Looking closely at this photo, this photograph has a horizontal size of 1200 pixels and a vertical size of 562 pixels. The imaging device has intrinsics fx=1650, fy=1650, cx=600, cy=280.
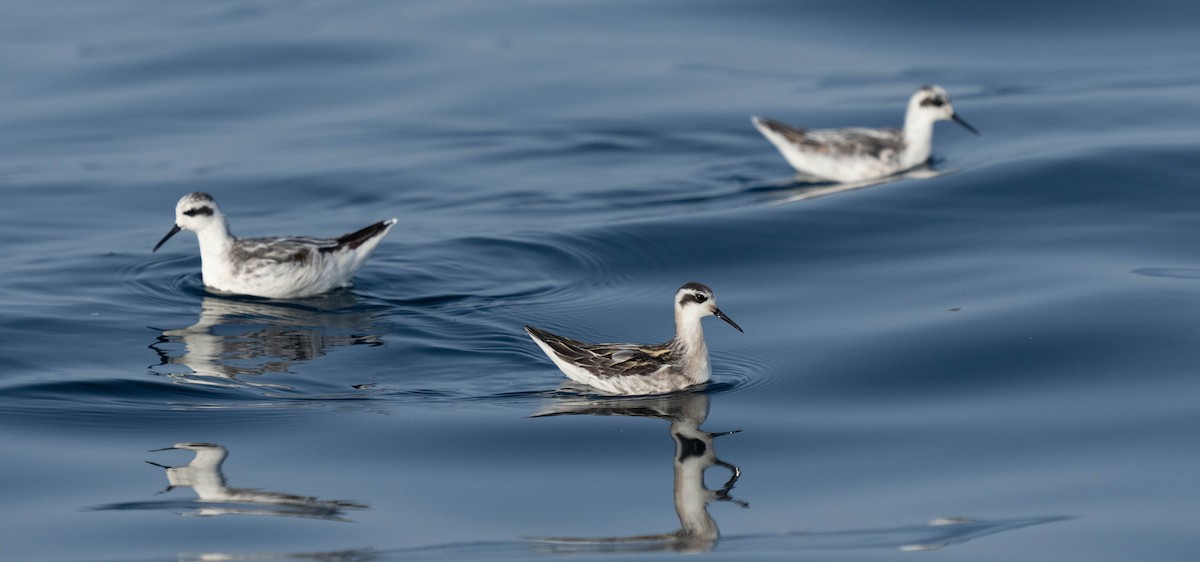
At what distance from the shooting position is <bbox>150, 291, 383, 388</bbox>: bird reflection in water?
13.6m

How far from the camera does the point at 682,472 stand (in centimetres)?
1109

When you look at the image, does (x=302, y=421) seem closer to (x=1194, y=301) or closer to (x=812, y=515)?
(x=812, y=515)

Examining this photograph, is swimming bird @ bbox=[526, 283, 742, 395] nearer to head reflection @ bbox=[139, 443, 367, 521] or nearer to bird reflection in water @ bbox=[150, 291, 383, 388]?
bird reflection in water @ bbox=[150, 291, 383, 388]

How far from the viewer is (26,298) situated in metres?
15.5

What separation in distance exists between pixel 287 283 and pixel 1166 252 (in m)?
8.76

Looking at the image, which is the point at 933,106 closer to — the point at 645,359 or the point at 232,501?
→ the point at 645,359

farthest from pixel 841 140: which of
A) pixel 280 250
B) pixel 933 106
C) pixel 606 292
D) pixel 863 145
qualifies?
pixel 280 250

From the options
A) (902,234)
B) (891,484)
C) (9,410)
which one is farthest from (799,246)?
(9,410)

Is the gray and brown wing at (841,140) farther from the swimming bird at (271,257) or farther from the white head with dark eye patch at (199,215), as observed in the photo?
the white head with dark eye patch at (199,215)

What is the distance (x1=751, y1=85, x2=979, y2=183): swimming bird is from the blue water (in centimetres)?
57

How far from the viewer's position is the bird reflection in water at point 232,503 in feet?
33.6

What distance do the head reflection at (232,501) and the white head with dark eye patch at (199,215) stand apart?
5.79 meters

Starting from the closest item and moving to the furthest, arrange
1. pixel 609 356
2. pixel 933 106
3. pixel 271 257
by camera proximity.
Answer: pixel 609 356
pixel 271 257
pixel 933 106

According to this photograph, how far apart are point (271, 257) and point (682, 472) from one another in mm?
6634
